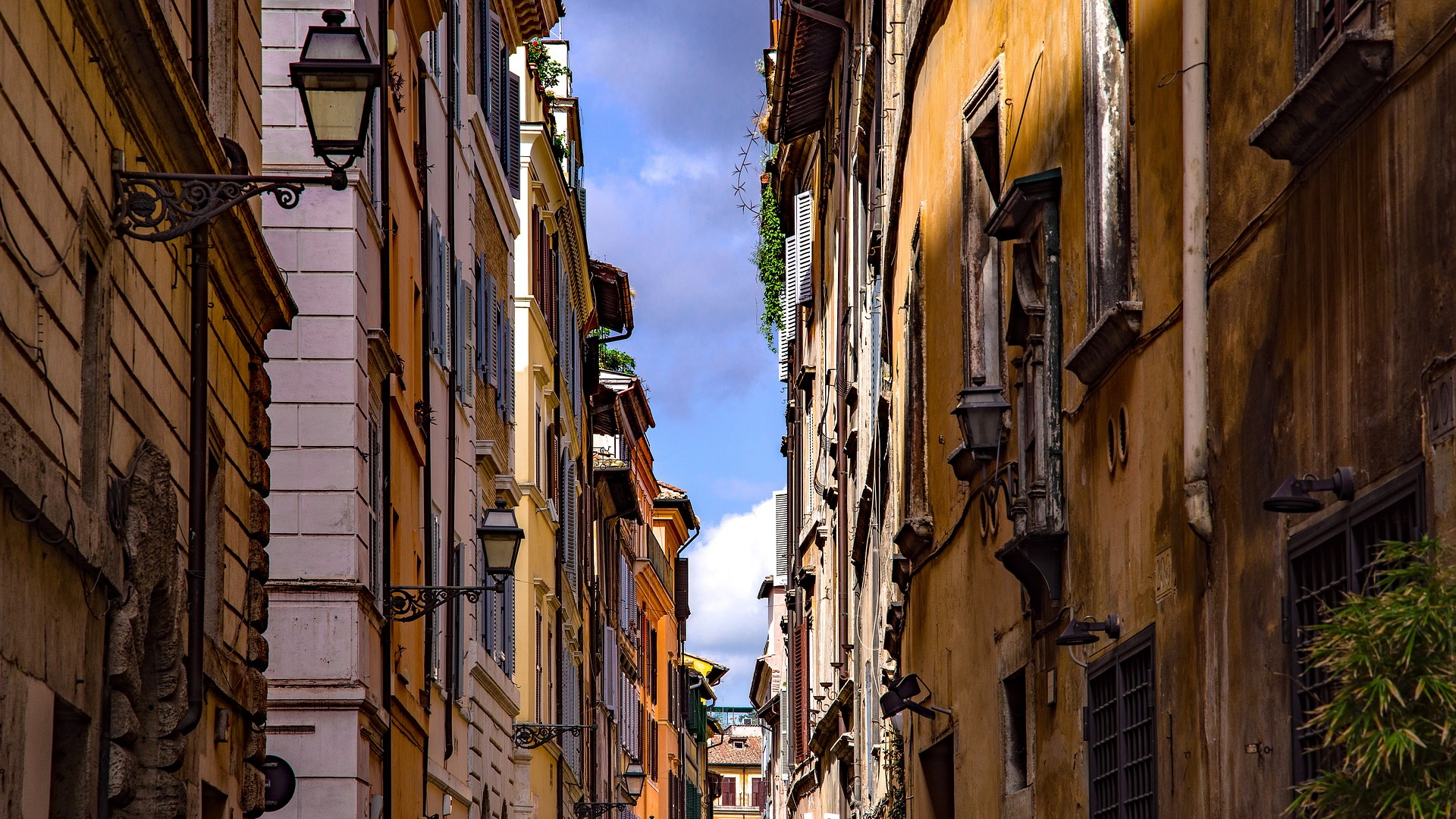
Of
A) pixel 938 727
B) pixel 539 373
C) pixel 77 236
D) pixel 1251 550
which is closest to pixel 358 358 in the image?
pixel 938 727

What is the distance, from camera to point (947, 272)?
50.1 ft

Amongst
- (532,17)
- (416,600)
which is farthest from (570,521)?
(416,600)

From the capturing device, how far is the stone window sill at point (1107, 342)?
30.2ft

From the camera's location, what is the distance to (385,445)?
17.2 m

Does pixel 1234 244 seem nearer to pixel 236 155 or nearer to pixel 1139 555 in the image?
pixel 1139 555

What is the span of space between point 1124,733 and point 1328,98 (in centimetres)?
426

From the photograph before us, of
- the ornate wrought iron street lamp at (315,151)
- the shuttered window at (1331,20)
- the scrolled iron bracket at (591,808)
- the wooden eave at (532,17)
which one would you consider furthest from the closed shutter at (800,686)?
the shuttered window at (1331,20)

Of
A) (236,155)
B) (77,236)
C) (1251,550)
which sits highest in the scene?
(236,155)

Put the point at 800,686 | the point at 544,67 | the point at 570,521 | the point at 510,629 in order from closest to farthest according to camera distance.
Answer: the point at 510,629 → the point at 544,67 → the point at 570,521 → the point at 800,686

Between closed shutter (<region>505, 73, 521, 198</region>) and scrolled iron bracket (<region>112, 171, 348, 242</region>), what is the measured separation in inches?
752

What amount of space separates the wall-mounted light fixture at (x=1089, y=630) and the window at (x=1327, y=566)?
2729mm

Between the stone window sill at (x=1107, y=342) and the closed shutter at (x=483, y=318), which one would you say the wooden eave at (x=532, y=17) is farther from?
the stone window sill at (x=1107, y=342)

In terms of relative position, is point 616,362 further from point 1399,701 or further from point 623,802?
point 1399,701

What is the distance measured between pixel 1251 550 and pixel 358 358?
31.0 feet
